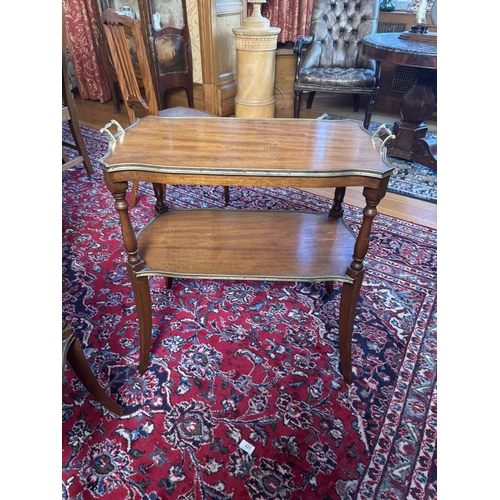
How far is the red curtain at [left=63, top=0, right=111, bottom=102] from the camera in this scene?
4043 millimetres

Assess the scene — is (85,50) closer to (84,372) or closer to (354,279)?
(84,372)

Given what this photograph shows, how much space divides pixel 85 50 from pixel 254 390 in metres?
4.58

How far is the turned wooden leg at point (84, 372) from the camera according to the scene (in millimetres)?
1037

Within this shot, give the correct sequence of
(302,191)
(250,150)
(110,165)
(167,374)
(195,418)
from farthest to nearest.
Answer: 1. (302,191)
2. (167,374)
3. (195,418)
4. (250,150)
5. (110,165)

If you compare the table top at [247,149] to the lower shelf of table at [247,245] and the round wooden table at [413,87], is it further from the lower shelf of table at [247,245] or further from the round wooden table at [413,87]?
the round wooden table at [413,87]

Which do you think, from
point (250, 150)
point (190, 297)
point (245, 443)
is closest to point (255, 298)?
point (190, 297)

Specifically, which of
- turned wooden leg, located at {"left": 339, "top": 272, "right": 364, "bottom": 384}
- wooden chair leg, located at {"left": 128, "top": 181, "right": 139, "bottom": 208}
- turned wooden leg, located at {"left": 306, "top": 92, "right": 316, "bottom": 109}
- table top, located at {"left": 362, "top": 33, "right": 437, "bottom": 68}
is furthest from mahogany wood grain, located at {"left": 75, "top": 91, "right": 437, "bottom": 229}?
wooden chair leg, located at {"left": 128, "top": 181, "right": 139, "bottom": 208}

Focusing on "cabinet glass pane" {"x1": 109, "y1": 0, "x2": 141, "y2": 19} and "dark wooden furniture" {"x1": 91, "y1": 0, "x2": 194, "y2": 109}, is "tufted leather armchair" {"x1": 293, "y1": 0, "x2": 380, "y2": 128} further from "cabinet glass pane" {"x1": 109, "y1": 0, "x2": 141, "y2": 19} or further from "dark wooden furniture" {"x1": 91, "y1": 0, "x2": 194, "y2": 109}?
"cabinet glass pane" {"x1": 109, "y1": 0, "x2": 141, "y2": 19}

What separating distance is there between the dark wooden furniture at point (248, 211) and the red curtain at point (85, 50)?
12.0 feet

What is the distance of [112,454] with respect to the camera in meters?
1.22

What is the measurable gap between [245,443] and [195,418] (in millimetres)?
205

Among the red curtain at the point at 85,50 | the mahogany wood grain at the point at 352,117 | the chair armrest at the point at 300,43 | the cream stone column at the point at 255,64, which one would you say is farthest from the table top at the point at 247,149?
the red curtain at the point at 85,50

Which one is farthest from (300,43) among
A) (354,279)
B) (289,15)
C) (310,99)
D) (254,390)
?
(254,390)

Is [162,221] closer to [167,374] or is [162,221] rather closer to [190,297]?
[190,297]
